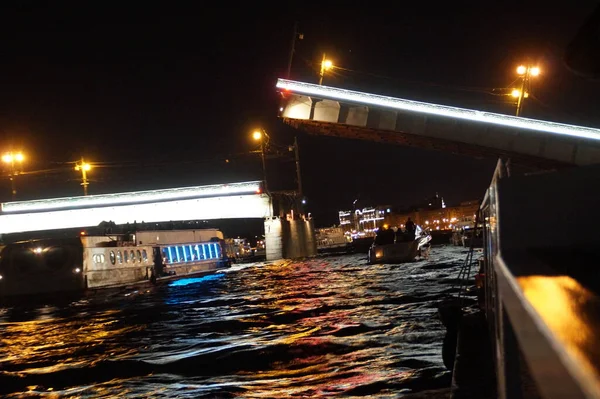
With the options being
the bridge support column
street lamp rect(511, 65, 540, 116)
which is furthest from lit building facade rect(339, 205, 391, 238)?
street lamp rect(511, 65, 540, 116)

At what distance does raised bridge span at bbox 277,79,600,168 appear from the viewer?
25578mm

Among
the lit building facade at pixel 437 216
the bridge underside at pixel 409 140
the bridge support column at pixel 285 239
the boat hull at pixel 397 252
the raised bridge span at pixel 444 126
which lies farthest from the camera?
the lit building facade at pixel 437 216

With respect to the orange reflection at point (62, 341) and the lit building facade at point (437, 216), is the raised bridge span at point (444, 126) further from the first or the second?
the lit building facade at point (437, 216)

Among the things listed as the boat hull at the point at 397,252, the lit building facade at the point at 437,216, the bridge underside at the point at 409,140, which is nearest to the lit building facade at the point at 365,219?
the lit building facade at the point at 437,216

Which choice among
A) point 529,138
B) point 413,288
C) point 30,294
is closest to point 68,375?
point 413,288

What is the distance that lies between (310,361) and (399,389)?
199 centimetres

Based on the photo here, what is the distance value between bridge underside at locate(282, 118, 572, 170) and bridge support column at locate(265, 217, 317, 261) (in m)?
27.1

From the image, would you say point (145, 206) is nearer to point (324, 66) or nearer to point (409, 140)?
point (324, 66)

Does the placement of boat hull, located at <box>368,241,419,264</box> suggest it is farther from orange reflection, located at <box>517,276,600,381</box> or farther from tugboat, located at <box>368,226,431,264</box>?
orange reflection, located at <box>517,276,600,381</box>

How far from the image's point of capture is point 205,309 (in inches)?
648

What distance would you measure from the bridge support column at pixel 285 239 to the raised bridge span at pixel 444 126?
1182 inches

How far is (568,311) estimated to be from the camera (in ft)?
5.31

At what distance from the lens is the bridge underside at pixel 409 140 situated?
90.2 feet

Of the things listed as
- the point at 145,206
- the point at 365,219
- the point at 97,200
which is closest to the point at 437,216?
the point at 365,219
